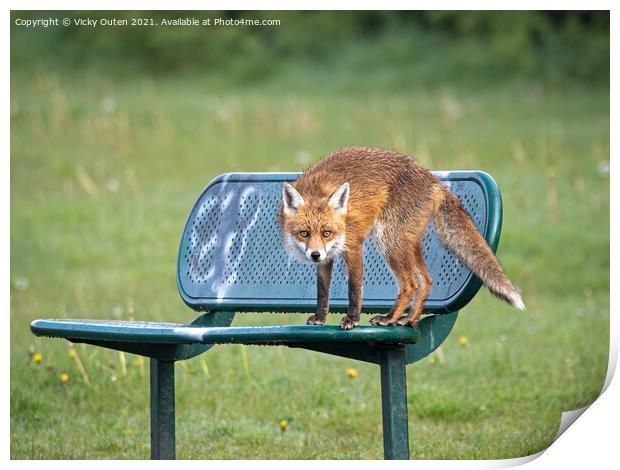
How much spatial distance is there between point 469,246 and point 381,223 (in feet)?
1.03

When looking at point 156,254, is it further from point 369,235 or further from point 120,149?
point 369,235

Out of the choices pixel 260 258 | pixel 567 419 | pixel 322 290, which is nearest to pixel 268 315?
pixel 567 419

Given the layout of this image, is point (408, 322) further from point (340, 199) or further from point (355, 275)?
point (340, 199)

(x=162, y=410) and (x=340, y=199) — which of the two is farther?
(x=162, y=410)

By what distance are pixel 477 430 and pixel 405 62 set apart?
22.4 feet

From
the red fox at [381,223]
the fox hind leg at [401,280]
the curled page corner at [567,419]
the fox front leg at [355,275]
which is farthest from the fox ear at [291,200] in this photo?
the curled page corner at [567,419]

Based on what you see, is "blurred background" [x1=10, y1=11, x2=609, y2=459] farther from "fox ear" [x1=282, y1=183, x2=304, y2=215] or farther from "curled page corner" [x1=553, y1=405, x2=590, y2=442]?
"fox ear" [x1=282, y1=183, x2=304, y2=215]

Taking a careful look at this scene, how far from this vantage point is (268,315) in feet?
22.0

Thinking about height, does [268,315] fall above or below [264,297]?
below

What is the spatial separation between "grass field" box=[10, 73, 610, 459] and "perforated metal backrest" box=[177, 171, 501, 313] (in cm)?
83

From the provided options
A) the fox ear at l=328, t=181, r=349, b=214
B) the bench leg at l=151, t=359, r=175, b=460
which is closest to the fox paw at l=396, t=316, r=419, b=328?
the fox ear at l=328, t=181, r=349, b=214

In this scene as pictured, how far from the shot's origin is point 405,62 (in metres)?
11.1

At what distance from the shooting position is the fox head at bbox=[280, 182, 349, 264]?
358cm
